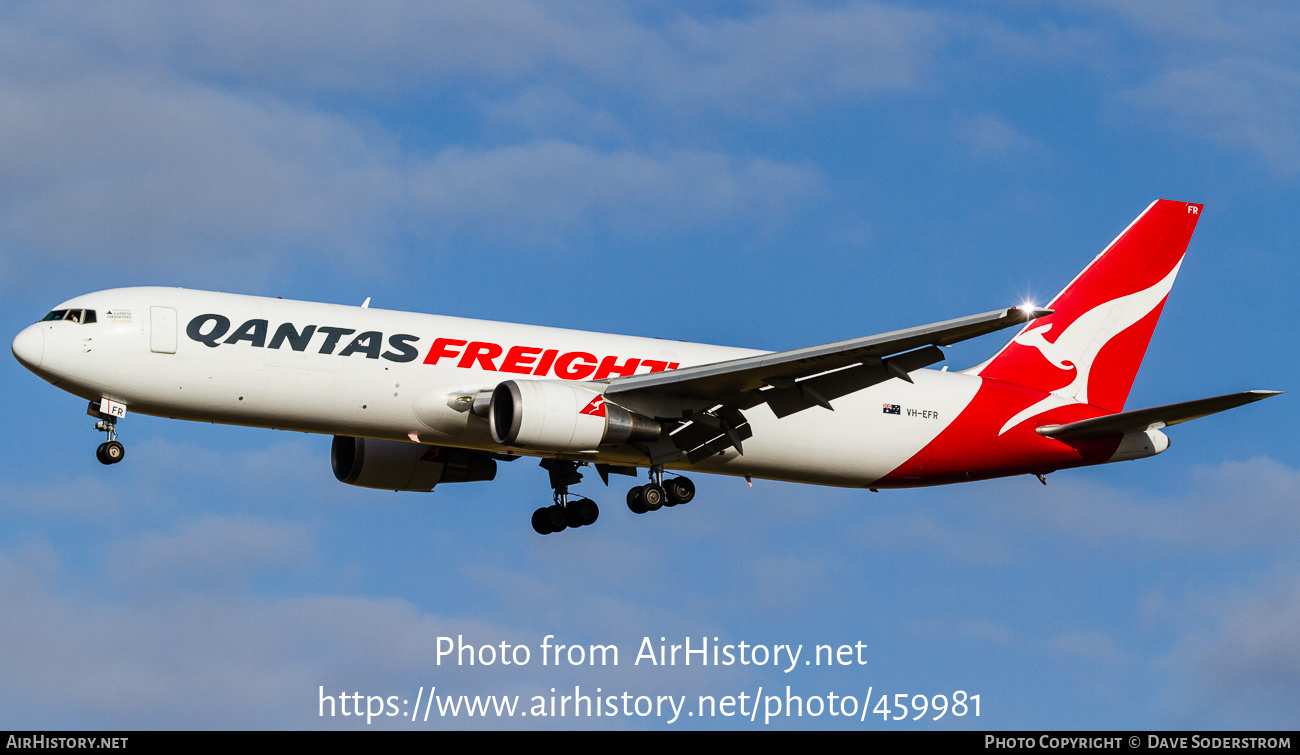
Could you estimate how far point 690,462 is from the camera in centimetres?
3603

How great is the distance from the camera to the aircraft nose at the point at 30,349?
31.6 meters

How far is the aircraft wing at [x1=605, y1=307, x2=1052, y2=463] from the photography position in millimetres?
31453

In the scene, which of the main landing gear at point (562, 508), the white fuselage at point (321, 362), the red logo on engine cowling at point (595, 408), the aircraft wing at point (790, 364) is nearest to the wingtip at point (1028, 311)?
the aircraft wing at point (790, 364)

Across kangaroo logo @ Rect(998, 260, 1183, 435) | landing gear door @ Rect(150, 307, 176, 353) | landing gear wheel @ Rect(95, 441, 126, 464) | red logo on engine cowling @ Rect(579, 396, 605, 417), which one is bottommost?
landing gear wheel @ Rect(95, 441, 126, 464)

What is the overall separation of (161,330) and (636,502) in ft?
36.7

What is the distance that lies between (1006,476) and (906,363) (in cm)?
812

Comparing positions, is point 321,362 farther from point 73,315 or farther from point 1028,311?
→ point 1028,311

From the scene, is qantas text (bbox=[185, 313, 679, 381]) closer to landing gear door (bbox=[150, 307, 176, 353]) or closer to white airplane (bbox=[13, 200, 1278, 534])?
white airplane (bbox=[13, 200, 1278, 534])

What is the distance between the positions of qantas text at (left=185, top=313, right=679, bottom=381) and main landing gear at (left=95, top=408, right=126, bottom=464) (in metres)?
2.64

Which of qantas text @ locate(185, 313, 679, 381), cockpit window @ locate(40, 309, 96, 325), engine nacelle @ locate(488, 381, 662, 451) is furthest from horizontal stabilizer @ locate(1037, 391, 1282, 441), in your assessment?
cockpit window @ locate(40, 309, 96, 325)

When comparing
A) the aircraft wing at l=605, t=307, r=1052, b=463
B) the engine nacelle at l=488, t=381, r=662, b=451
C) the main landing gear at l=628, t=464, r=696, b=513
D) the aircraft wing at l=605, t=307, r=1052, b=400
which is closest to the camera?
the aircraft wing at l=605, t=307, r=1052, b=400

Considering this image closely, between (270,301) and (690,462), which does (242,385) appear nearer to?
(270,301)

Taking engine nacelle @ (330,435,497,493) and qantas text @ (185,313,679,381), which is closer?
qantas text @ (185,313,679,381)

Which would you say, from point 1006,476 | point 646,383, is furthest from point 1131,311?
point 646,383
